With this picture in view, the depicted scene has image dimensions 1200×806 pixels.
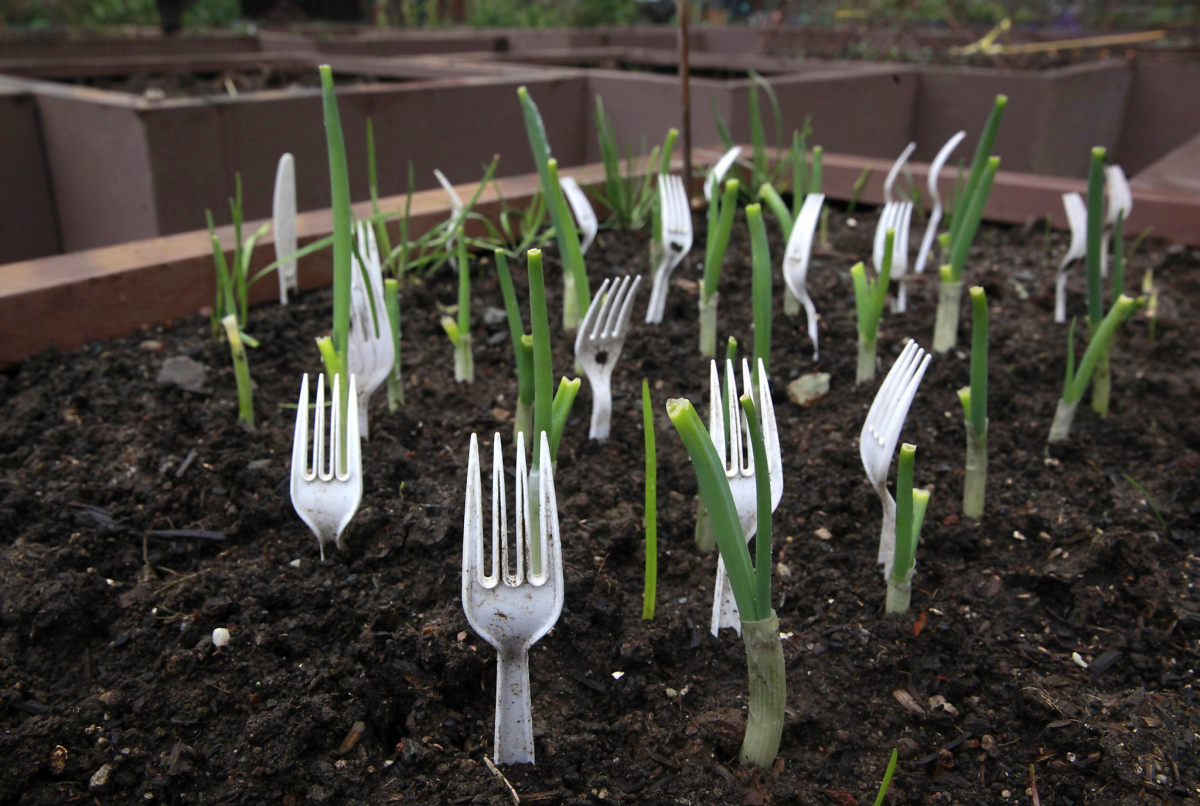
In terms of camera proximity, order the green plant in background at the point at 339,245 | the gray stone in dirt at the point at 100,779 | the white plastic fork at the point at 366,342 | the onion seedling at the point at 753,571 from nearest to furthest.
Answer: the onion seedling at the point at 753,571, the gray stone in dirt at the point at 100,779, the green plant in background at the point at 339,245, the white plastic fork at the point at 366,342

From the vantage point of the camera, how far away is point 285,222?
1667 mm

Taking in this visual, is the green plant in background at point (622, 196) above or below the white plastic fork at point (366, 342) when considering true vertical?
above

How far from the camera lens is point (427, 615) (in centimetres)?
103

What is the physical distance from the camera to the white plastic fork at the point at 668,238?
1717 mm

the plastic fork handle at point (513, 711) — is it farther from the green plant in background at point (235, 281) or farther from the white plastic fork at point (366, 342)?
the green plant in background at point (235, 281)

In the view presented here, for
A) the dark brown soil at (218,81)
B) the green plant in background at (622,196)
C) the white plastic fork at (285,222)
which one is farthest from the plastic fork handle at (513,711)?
the dark brown soil at (218,81)

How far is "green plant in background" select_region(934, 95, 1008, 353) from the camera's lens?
4.65ft

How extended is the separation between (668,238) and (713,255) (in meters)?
0.26

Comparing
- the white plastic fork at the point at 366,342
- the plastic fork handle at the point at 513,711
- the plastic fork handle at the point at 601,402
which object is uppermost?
the white plastic fork at the point at 366,342

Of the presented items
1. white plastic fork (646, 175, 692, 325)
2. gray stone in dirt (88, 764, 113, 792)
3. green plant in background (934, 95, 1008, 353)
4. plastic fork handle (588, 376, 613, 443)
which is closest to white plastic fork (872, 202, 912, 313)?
green plant in background (934, 95, 1008, 353)

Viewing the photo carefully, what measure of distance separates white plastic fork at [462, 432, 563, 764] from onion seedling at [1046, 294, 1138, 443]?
913 mm

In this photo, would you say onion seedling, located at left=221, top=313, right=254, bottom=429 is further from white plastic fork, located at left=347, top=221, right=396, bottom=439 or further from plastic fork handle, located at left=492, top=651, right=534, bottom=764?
plastic fork handle, located at left=492, top=651, right=534, bottom=764

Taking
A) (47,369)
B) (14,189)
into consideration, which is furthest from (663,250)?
(14,189)

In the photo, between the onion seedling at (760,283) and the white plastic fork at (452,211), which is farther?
the white plastic fork at (452,211)
